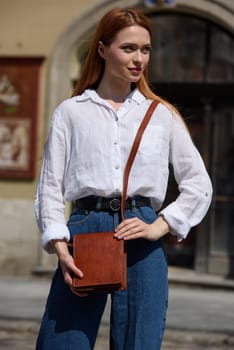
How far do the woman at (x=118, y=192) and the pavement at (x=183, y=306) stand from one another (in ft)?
12.5

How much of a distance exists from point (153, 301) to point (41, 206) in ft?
1.58

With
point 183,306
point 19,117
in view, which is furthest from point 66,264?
point 19,117

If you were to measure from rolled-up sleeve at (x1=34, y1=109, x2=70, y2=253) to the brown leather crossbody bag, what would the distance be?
0.08 m

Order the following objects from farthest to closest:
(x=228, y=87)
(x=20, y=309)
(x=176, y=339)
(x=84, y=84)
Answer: (x=228, y=87)
(x=20, y=309)
(x=176, y=339)
(x=84, y=84)

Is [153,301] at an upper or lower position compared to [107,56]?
lower

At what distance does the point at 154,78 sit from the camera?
40.1ft

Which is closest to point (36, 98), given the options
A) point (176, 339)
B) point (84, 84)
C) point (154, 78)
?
point (154, 78)

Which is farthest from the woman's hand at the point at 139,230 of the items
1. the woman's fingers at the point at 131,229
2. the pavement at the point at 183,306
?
the pavement at the point at 183,306

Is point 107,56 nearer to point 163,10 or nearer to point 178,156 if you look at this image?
point 178,156

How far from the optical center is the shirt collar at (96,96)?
11.0ft

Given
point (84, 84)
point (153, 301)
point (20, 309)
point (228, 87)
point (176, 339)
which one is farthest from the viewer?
point (228, 87)

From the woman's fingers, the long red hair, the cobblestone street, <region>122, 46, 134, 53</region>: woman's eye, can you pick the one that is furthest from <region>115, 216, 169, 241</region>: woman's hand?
the cobblestone street

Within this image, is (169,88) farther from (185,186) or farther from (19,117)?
(185,186)

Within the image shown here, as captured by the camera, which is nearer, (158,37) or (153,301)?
(153,301)
